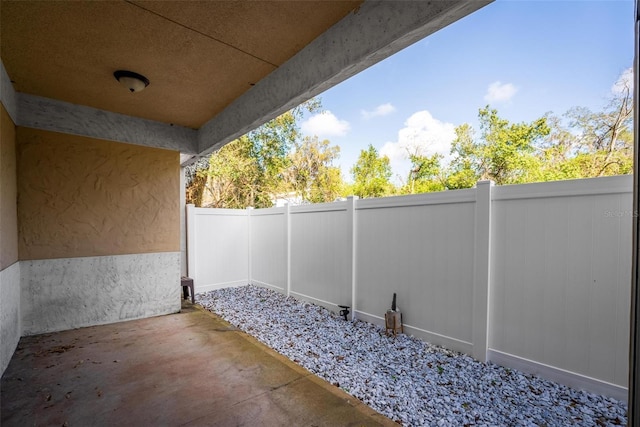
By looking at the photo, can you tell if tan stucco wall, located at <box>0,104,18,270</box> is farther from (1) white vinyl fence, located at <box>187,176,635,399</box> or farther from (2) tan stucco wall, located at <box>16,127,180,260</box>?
(1) white vinyl fence, located at <box>187,176,635,399</box>

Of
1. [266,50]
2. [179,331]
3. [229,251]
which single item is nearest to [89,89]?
[266,50]

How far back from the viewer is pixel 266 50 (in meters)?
2.59

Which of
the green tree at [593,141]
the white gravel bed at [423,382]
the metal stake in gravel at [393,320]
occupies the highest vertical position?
the green tree at [593,141]

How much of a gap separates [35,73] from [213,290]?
173 inches

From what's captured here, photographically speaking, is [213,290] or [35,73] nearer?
[35,73]

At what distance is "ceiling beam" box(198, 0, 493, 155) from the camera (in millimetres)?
1758

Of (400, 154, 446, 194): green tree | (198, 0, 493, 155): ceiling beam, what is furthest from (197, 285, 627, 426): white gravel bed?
(400, 154, 446, 194): green tree

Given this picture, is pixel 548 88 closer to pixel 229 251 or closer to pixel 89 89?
pixel 229 251

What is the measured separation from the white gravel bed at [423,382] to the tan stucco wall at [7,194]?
2.59m

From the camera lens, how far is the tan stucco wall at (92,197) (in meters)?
3.63

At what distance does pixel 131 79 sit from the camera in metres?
2.97

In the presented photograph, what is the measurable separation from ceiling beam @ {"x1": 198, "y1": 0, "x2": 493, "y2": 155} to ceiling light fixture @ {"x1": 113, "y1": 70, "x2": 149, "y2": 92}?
1.06m

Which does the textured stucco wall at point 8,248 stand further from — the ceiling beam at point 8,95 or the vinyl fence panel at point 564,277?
the vinyl fence panel at point 564,277

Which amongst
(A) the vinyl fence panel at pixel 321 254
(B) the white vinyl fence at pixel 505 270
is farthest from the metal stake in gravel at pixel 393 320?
(A) the vinyl fence panel at pixel 321 254
